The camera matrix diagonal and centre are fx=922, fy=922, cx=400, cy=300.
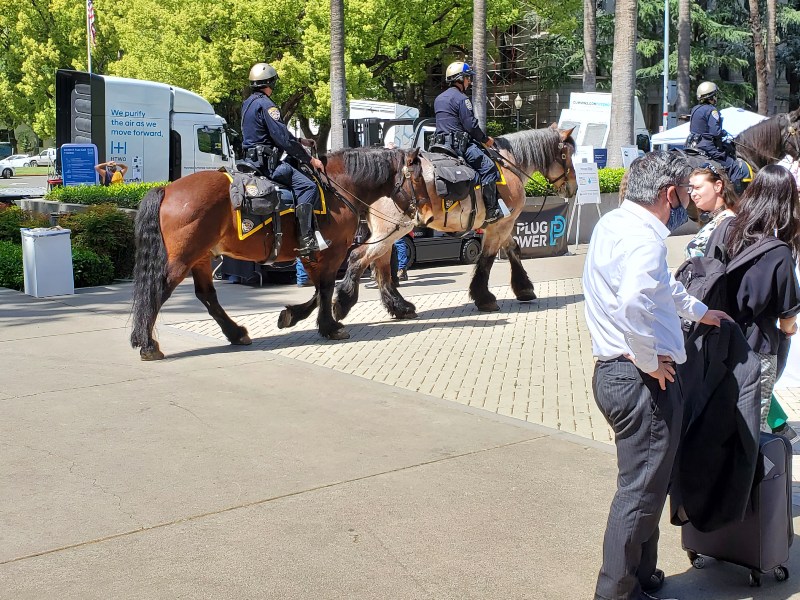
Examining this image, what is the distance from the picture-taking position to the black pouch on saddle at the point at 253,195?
356 inches

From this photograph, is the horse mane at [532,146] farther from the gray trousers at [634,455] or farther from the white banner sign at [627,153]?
the white banner sign at [627,153]

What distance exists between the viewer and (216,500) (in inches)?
211

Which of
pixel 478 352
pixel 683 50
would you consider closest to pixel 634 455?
pixel 478 352

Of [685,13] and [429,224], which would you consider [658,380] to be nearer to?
[429,224]

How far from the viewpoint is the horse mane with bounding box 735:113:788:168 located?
992 cm

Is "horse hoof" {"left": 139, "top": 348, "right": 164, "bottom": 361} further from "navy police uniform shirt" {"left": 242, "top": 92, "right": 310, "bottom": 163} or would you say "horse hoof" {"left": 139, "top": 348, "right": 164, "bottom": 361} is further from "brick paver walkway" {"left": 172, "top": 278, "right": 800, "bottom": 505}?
"navy police uniform shirt" {"left": 242, "top": 92, "right": 310, "bottom": 163}

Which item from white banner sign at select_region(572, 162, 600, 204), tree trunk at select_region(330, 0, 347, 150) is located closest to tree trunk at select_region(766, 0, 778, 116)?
white banner sign at select_region(572, 162, 600, 204)

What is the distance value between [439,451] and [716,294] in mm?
2385

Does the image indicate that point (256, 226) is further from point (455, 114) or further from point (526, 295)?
point (526, 295)

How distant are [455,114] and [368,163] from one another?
1.37 meters

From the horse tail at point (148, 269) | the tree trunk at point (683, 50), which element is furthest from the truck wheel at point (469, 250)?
the tree trunk at point (683, 50)

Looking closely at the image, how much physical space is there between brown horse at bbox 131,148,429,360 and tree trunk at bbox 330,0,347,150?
33.3ft

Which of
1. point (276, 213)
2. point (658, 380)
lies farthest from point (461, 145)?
point (658, 380)

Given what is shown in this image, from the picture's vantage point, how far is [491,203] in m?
11.2
